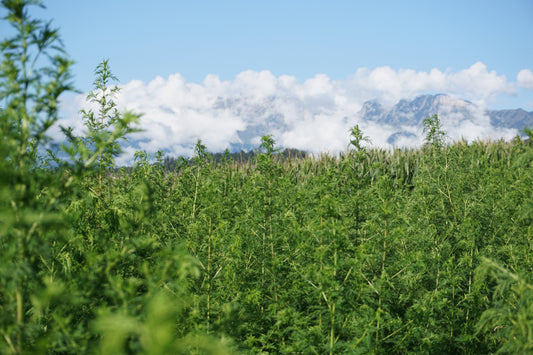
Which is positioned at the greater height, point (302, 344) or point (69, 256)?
point (69, 256)

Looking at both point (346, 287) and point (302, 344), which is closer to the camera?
point (302, 344)

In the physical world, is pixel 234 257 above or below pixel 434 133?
below

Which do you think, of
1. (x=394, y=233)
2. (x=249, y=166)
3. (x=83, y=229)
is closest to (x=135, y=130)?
(x=83, y=229)

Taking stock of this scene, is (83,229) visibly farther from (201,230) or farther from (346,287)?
(346,287)

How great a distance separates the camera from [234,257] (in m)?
3.71

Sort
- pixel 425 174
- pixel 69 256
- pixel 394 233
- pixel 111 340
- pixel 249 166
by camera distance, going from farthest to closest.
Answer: pixel 249 166 < pixel 425 174 < pixel 394 233 < pixel 69 256 < pixel 111 340

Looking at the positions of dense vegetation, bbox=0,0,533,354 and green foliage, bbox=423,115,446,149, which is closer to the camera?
dense vegetation, bbox=0,0,533,354

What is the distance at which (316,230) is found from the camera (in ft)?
10.0

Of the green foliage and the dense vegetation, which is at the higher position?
the green foliage

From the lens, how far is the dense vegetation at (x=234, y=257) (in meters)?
1.50

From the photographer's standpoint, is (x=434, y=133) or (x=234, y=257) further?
(x=434, y=133)

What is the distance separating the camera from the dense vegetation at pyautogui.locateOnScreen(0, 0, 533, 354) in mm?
1505

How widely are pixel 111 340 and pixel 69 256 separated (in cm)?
251

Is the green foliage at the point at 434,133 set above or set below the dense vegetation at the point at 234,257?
above
